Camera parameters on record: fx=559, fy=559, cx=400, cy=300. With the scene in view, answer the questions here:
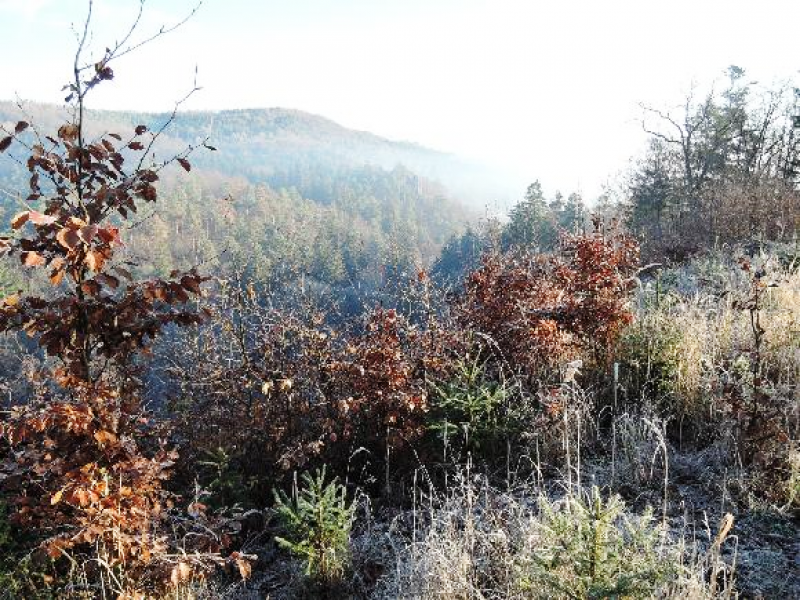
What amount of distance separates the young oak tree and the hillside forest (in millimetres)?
14

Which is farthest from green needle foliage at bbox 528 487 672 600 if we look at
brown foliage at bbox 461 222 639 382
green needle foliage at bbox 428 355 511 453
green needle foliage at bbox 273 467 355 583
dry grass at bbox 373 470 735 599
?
brown foliage at bbox 461 222 639 382

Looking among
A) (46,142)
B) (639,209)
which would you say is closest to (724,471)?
(46,142)

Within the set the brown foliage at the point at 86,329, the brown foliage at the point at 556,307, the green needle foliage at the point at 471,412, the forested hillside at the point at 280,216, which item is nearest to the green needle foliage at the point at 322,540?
the brown foliage at the point at 86,329

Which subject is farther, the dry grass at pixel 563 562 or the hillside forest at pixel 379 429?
the hillside forest at pixel 379 429

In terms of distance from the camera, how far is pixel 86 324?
2.48 meters

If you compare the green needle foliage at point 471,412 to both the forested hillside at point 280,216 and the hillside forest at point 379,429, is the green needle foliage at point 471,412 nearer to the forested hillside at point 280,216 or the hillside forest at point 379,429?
the hillside forest at point 379,429

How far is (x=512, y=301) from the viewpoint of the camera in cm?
484

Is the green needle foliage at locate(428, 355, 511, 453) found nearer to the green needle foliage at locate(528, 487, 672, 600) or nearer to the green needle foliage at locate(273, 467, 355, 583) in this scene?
the green needle foliage at locate(273, 467, 355, 583)

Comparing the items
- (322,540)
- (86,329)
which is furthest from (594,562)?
(86,329)

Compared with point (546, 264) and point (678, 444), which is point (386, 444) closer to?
point (678, 444)

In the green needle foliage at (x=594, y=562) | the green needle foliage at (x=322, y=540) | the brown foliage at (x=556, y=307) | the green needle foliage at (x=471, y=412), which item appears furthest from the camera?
the brown foliage at (x=556, y=307)

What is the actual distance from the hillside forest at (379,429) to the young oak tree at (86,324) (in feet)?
0.05

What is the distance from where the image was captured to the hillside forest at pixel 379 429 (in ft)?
7.89

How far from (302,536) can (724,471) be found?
8.41ft
